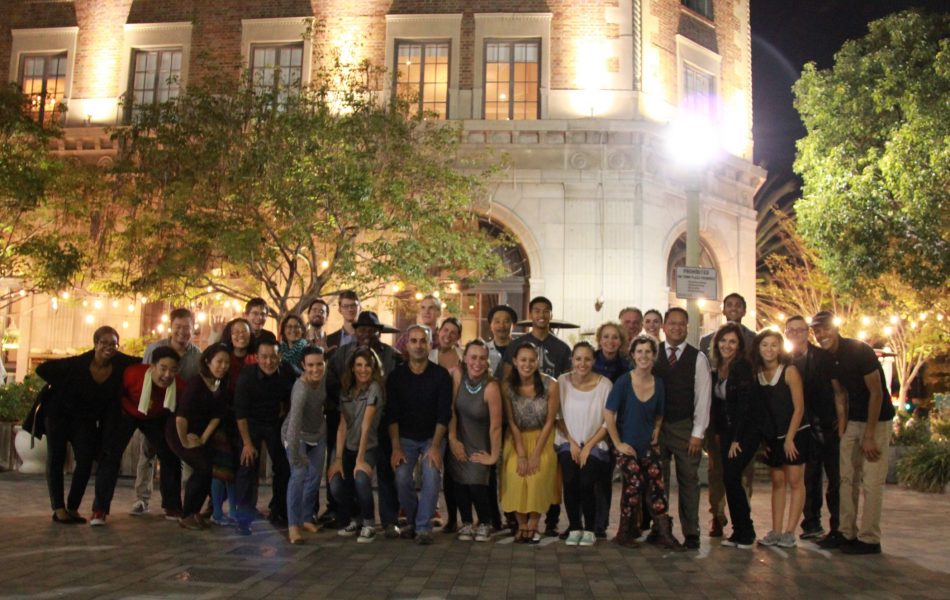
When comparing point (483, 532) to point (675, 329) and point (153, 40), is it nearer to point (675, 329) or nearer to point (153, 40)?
point (675, 329)

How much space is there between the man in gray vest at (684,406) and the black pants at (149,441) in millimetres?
4789

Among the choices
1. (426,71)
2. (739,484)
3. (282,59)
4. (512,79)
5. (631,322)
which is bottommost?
(739,484)

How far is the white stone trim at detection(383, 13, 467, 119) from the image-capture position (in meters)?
21.7

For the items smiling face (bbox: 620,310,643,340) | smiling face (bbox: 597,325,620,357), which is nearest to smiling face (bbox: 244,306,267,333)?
smiling face (bbox: 597,325,620,357)

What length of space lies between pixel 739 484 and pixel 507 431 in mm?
2115

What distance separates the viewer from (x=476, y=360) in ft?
27.7

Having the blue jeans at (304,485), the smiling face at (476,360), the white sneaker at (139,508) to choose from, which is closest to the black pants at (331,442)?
the blue jeans at (304,485)

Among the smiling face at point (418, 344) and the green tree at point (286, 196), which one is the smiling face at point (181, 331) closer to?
the smiling face at point (418, 344)

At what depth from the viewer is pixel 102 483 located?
8789mm

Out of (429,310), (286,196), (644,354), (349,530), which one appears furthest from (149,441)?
(286,196)

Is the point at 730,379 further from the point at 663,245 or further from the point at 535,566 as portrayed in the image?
the point at 663,245

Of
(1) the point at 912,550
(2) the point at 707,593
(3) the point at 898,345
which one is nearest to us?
(2) the point at 707,593

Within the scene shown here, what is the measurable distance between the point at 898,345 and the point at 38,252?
886 inches

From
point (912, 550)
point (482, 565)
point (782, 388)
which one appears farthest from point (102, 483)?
point (912, 550)
